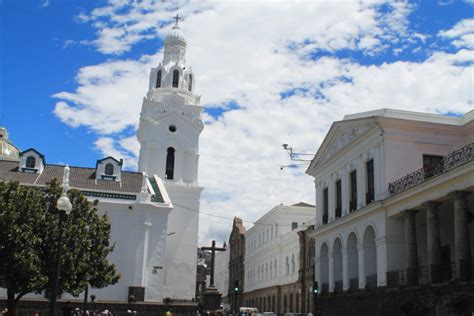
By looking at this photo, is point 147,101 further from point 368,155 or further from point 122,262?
point 368,155

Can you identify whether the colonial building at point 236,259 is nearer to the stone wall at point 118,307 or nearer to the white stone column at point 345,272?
the stone wall at point 118,307

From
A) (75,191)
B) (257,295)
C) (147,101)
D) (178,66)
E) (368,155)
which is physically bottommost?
(257,295)

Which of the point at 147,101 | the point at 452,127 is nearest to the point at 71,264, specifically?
the point at 452,127

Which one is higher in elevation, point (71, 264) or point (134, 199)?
point (134, 199)

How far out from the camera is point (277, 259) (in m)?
60.1

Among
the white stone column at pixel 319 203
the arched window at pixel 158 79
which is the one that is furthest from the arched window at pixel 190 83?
the white stone column at pixel 319 203

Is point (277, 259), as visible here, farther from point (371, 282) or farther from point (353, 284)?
point (371, 282)

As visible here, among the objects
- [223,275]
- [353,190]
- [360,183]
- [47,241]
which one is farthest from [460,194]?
[223,275]

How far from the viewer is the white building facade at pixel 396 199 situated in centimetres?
2169

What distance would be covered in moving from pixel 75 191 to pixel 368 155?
48.1 ft

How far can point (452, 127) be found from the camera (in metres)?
27.5

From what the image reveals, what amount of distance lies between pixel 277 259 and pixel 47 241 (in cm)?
3794

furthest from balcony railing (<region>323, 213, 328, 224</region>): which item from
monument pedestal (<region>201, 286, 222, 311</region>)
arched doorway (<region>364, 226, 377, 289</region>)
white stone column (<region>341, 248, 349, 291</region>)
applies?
monument pedestal (<region>201, 286, 222, 311</region>)

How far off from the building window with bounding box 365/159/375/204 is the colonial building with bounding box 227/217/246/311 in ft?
165
